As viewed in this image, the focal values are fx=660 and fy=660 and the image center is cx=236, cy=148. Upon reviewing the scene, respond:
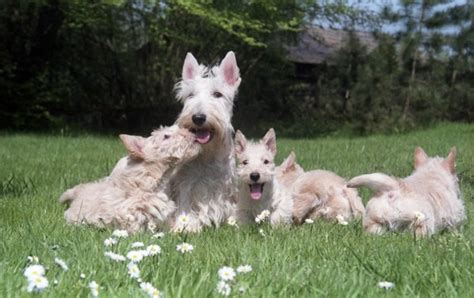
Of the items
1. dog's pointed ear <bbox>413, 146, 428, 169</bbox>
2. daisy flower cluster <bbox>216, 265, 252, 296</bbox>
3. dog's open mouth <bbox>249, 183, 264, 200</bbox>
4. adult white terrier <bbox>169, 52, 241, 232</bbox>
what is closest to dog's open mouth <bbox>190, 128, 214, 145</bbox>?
adult white terrier <bbox>169, 52, 241, 232</bbox>

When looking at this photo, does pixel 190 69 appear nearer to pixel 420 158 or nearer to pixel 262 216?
pixel 262 216

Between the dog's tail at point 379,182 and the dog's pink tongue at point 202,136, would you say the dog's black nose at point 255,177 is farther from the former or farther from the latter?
the dog's tail at point 379,182

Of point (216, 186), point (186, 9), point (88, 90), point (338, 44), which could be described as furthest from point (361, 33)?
point (216, 186)

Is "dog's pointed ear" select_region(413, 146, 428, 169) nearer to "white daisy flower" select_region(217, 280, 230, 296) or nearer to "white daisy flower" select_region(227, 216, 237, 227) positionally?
"white daisy flower" select_region(227, 216, 237, 227)

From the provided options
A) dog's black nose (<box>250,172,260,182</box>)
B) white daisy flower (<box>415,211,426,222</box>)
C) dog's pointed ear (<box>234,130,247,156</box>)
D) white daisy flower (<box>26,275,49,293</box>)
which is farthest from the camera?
dog's pointed ear (<box>234,130,247,156</box>)

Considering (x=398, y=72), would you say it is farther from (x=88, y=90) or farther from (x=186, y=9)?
(x=88, y=90)

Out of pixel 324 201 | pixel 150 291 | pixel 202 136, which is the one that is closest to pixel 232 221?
pixel 202 136

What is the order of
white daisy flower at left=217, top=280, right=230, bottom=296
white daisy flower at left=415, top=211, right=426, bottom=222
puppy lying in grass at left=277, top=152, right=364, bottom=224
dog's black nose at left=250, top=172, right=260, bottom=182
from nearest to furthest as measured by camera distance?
white daisy flower at left=217, top=280, right=230, bottom=296
white daisy flower at left=415, top=211, right=426, bottom=222
dog's black nose at left=250, top=172, right=260, bottom=182
puppy lying in grass at left=277, top=152, right=364, bottom=224

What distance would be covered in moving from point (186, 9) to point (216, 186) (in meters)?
16.9

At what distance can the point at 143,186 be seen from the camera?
563cm

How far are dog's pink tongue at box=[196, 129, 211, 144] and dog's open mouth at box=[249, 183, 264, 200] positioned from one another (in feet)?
2.06

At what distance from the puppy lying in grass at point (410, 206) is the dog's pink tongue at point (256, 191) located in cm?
98

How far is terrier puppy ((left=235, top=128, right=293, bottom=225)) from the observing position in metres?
6.02

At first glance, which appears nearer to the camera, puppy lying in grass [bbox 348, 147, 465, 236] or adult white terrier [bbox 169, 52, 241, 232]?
puppy lying in grass [bbox 348, 147, 465, 236]
